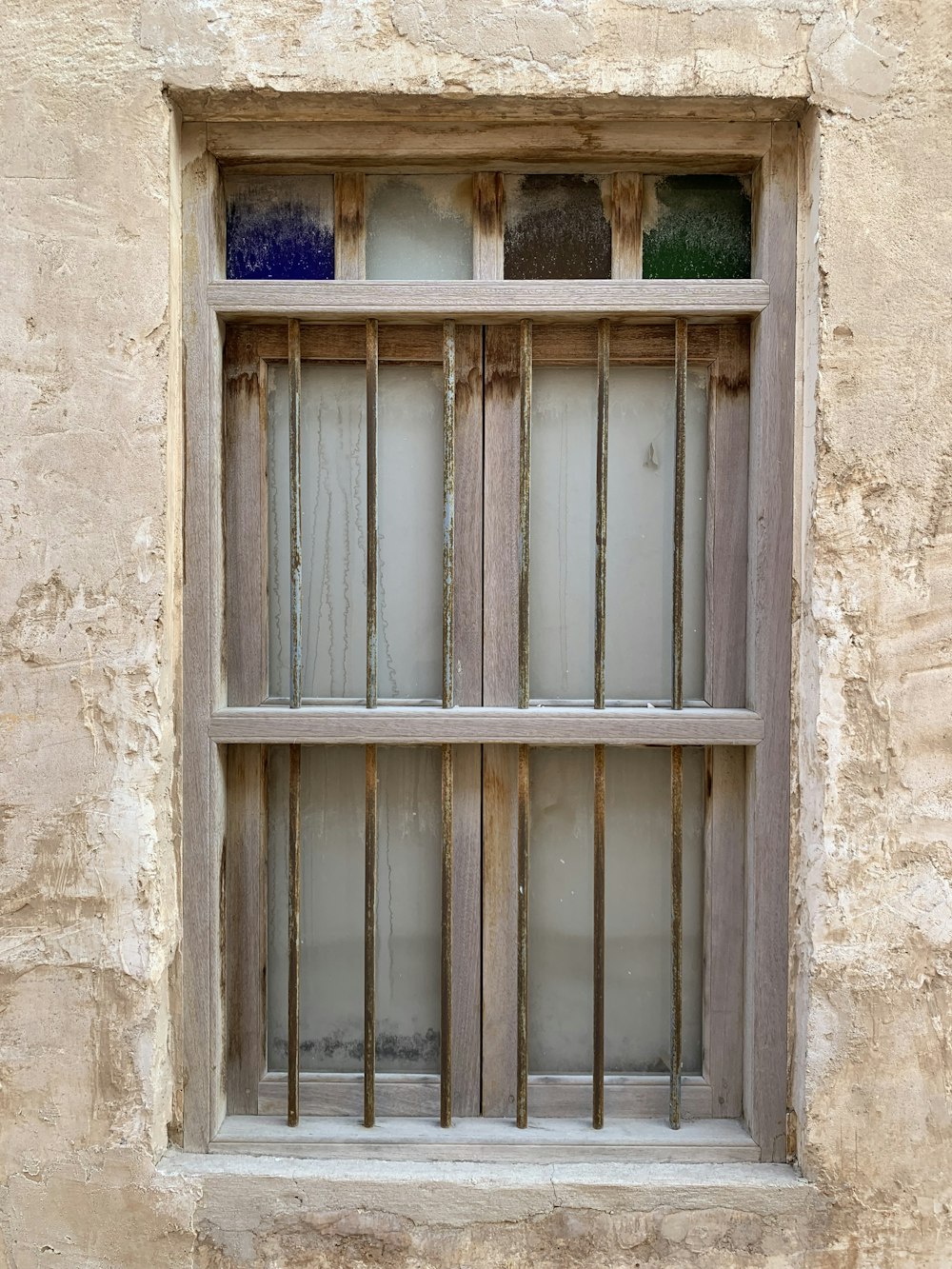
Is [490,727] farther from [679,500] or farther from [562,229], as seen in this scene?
[562,229]

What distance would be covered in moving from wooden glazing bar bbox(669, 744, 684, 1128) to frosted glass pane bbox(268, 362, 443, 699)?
49 cm

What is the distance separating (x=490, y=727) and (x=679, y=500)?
560 millimetres

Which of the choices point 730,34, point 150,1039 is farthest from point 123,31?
point 150,1039

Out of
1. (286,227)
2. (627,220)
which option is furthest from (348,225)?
(627,220)

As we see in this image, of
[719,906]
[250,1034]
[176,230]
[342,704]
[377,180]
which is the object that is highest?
[377,180]

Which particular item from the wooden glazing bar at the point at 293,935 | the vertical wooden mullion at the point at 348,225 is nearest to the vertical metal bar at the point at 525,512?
the vertical wooden mullion at the point at 348,225

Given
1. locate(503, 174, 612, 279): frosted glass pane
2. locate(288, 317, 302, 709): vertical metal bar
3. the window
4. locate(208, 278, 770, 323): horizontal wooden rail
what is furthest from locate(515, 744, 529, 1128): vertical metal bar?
locate(503, 174, 612, 279): frosted glass pane

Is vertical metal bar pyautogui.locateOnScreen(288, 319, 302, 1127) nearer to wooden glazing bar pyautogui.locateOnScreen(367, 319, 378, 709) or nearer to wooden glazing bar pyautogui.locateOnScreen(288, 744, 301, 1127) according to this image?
wooden glazing bar pyautogui.locateOnScreen(288, 744, 301, 1127)

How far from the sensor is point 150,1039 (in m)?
1.56

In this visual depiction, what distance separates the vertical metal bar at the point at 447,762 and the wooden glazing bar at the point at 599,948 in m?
0.27

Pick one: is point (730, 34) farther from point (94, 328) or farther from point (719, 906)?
point (719, 906)

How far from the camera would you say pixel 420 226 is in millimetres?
1712

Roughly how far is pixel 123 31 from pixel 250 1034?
184cm

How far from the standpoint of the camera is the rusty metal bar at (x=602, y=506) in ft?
5.45
